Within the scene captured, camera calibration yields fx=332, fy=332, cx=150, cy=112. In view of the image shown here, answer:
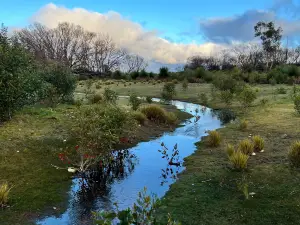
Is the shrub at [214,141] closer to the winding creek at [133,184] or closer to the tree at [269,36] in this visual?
the winding creek at [133,184]

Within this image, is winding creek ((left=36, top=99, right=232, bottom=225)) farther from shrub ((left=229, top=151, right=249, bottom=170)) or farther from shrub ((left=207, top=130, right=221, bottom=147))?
shrub ((left=229, top=151, right=249, bottom=170))

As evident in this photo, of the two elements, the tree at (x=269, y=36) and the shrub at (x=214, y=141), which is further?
the tree at (x=269, y=36)

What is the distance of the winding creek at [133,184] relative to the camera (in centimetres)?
657

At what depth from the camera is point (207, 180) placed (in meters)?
8.36

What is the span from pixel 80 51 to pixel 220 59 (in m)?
37.8

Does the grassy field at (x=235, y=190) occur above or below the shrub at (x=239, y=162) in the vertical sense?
below

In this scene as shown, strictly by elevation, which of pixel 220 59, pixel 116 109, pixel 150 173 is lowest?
pixel 150 173

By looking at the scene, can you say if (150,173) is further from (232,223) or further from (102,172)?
(232,223)

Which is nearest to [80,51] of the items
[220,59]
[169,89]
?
[220,59]

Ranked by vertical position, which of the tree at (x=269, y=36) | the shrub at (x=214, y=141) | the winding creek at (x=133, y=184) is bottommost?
the winding creek at (x=133, y=184)

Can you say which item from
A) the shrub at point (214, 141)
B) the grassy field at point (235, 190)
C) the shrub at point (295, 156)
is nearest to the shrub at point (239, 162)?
the grassy field at point (235, 190)

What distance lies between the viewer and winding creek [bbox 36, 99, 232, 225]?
6.57m

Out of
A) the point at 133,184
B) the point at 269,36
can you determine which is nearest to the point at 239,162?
the point at 133,184

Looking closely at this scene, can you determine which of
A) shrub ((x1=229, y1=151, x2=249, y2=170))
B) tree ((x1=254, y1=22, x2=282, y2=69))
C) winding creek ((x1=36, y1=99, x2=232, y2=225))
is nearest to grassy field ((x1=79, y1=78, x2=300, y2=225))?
shrub ((x1=229, y1=151, x2=249, y2=170))
